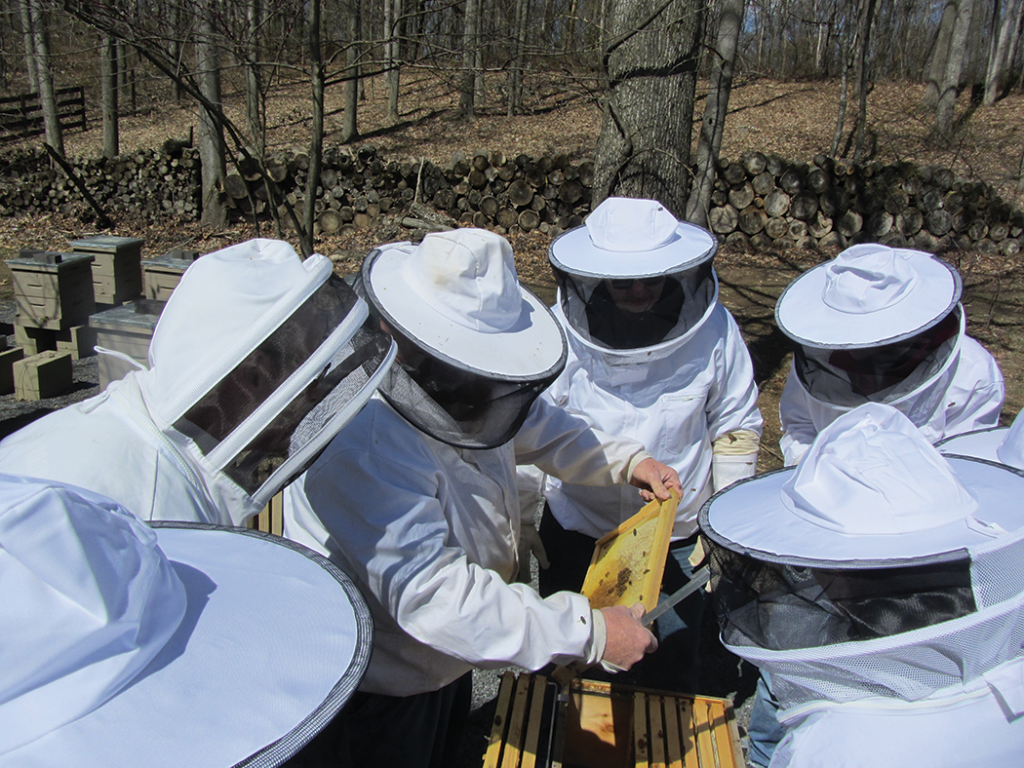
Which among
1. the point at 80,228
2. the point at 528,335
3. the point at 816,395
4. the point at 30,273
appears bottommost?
the point at 80,228

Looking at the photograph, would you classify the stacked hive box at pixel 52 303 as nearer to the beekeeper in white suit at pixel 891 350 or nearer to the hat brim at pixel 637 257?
the hat brim at pixel 637 257

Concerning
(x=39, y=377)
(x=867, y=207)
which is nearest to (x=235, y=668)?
(x=39, y=377)

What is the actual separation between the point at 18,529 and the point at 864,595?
4.19ft

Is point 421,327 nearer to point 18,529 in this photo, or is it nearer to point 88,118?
point 18,529

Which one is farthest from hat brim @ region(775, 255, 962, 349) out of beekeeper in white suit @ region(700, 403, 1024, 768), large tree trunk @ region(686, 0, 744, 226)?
large tree trunk @ region(686, 0, 744, 226)

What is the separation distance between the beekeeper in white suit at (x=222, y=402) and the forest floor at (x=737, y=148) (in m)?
1.98

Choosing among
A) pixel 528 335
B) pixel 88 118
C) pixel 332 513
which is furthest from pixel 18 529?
pixel 88 118

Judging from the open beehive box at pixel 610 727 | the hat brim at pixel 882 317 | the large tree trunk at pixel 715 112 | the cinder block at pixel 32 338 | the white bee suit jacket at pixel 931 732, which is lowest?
the cinder block at pixel 32 338

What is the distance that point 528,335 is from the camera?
5.72ft

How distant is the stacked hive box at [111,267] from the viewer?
6.88 meters

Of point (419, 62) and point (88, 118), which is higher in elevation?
point (419, 62)

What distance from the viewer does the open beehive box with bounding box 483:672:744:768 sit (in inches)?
78.0

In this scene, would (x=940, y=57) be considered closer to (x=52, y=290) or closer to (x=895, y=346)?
(x=895, y=346)

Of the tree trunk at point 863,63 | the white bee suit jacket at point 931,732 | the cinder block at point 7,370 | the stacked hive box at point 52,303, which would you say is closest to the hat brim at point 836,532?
the white bee suit jacket at point 931,732
